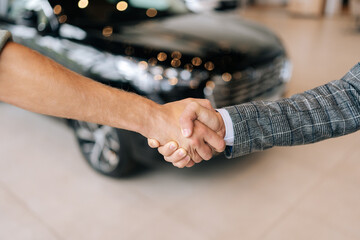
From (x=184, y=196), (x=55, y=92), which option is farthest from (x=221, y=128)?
(x=184, y=196)

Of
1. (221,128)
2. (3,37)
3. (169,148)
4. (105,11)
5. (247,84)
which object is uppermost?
(3,37)

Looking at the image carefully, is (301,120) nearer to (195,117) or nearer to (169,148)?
(195,117)

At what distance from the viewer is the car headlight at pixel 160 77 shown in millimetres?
2104

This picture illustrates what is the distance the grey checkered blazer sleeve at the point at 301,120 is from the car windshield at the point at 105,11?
5.51 ft

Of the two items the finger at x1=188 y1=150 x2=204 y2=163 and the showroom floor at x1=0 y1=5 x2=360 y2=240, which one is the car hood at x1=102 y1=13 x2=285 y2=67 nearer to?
the showroom floor at x1=0 y1=5 x2=360 y2=240

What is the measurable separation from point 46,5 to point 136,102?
1776 mm

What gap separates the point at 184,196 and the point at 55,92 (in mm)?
1396

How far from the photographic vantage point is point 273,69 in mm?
2541

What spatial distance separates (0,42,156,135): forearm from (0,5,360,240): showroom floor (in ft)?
3.30

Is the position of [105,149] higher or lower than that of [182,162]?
lower

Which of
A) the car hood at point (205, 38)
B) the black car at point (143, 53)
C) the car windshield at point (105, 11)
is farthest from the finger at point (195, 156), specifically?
the car windshield at point (105, 11)

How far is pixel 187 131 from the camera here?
4.68 feet

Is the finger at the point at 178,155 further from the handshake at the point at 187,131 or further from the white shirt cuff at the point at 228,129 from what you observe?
the white shirt cuff at the point at 228,129

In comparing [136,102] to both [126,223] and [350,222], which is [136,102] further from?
[350,222]
